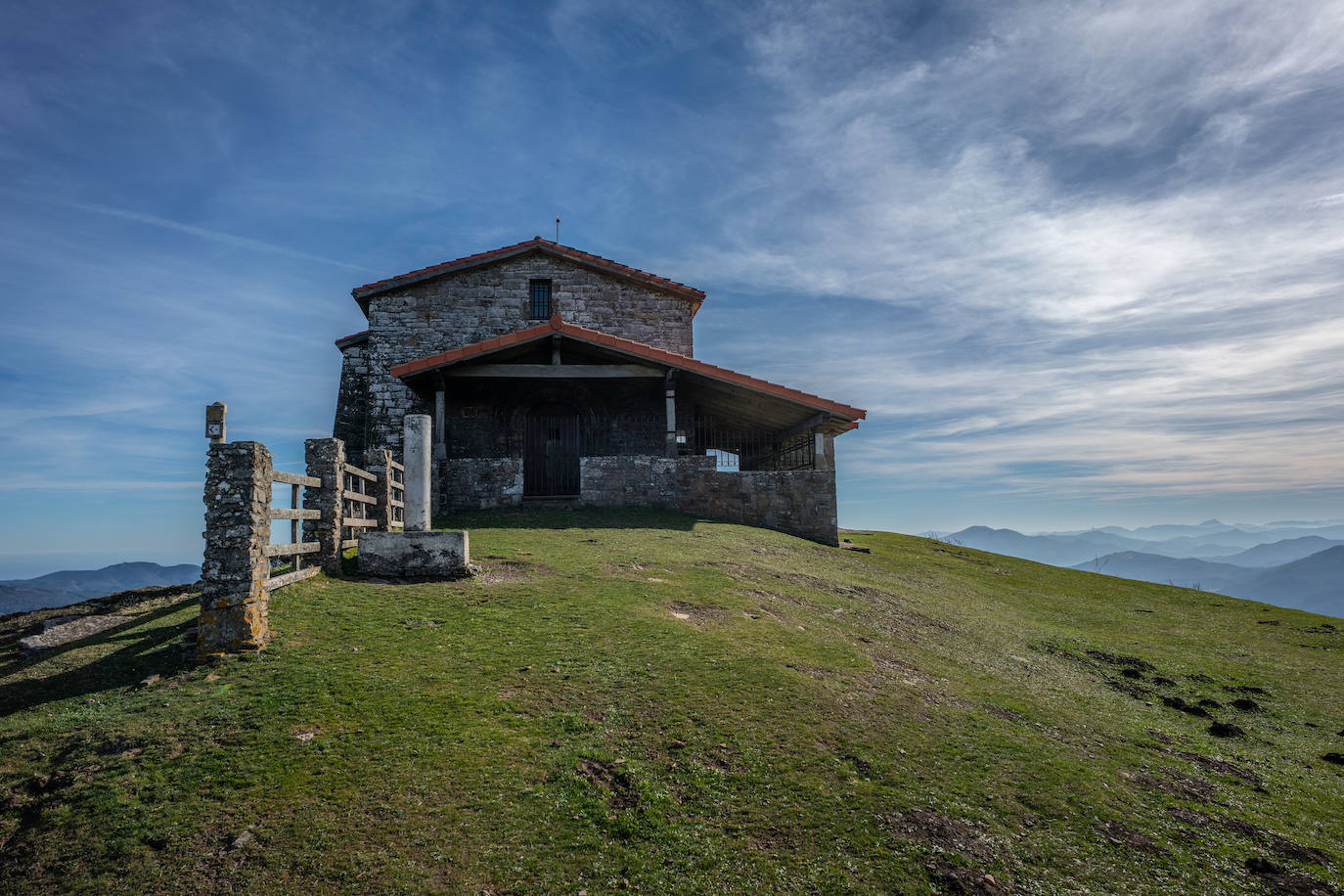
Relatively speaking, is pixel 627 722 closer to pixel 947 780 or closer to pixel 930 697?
pixel 947 780

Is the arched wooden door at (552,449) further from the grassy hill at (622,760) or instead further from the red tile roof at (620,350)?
the grassy hill at (622,760)

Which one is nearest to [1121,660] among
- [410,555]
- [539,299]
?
[410,555]

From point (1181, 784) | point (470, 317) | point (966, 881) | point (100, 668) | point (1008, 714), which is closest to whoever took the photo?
point (966, 881)

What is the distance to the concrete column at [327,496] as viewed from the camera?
8844mm

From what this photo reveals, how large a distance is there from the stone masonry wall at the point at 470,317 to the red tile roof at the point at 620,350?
4.84 metres

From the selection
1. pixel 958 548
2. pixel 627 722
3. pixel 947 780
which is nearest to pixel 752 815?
pixel 627 722

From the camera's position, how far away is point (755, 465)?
1085 inches

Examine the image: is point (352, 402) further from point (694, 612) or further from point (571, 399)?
point (694, 612)

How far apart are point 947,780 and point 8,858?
6.58 m

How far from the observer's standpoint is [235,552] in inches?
268

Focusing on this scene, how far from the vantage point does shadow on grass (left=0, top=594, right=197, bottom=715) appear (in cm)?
592

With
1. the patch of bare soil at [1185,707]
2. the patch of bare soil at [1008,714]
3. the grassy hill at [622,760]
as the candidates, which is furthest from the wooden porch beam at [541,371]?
the patch of bare soil at [1185,707]

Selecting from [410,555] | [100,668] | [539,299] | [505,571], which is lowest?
[100,668]

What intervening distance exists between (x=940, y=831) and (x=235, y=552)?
23.2 feet
